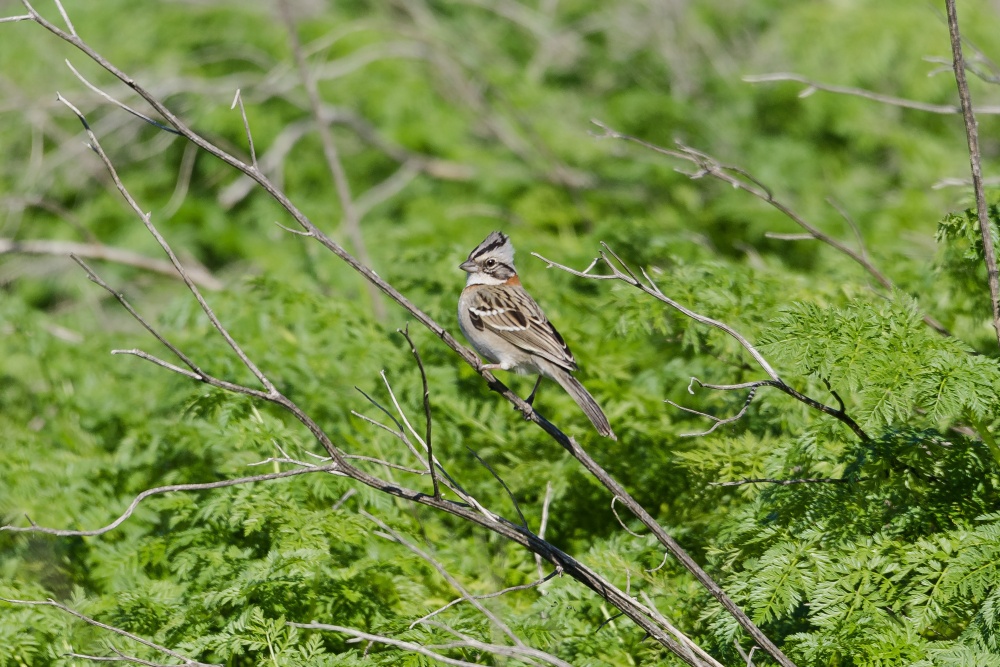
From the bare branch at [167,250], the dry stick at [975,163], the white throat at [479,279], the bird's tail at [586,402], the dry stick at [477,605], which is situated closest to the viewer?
the dry stick at [477,605]

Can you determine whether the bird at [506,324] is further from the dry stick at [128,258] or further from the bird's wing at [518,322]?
the dry stick at [128,258]

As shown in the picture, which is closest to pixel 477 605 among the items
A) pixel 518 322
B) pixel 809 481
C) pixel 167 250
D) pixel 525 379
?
pixel 809 481

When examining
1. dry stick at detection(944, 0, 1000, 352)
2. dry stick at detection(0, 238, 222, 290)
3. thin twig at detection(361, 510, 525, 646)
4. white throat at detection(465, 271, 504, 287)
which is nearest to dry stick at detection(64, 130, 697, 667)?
thin twig at detection(361, 510, 525, 646)

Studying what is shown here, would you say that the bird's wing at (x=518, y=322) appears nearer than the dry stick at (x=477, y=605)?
No

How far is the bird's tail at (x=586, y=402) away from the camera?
3.67m

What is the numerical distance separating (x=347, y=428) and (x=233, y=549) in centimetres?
101

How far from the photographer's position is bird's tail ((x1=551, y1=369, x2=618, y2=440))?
3671mm

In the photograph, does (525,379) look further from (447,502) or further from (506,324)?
(447,502)

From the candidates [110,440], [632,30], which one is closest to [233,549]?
[110,440]

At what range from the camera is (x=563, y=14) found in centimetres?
1108

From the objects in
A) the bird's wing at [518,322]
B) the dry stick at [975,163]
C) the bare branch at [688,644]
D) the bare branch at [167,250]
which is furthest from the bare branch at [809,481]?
the bare branch at [167,250]

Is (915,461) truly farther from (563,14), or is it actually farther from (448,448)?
(563,14)

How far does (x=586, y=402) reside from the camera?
386 centimetres

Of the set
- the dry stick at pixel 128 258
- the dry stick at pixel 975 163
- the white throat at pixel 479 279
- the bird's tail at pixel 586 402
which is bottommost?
the dry stick at pixel 128 258
